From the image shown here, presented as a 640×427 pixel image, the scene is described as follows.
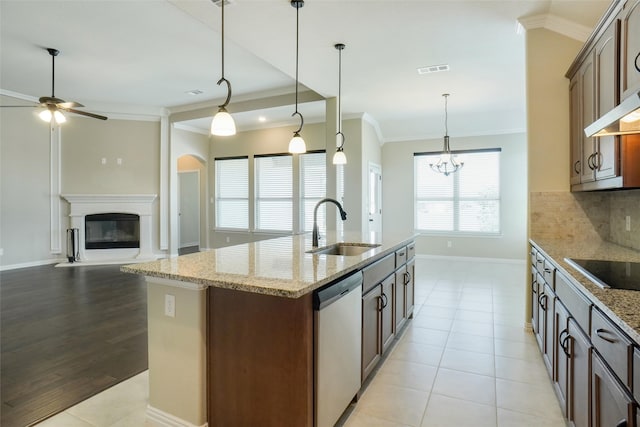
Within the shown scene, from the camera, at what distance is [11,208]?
6086 millimetres

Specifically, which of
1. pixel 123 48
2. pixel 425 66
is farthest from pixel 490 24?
pixel 123 48

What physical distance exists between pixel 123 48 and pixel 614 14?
4950mm

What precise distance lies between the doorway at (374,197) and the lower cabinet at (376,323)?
4.40m

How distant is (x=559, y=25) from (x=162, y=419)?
4367 millimetres

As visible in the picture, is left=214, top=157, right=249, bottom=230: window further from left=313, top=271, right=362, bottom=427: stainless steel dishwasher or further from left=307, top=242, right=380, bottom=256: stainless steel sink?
left=313, top=271, right=362, bottom=427: stainless steel dishwasher

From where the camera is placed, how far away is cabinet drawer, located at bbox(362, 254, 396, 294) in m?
2.24

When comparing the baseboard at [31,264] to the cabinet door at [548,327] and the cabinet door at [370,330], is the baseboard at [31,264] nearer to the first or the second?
the cabinet door at [370,330]

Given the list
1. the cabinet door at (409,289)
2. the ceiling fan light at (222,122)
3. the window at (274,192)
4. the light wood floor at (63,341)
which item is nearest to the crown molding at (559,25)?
the cabinet door at (409,289)

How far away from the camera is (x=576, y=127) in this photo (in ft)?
9.51

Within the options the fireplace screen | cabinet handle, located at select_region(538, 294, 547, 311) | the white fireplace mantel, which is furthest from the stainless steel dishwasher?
the fireplace screen

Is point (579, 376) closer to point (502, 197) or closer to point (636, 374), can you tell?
point (636, 374)

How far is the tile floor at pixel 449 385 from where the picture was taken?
202 centimetres

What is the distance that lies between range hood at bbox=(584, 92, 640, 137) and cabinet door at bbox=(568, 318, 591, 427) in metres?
0.93

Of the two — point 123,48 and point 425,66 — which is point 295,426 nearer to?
point 425,66
